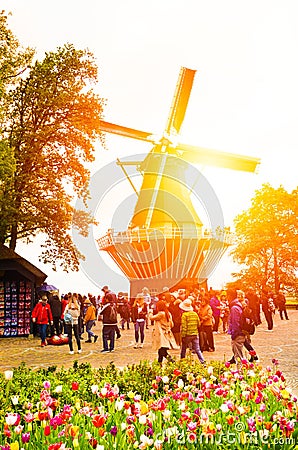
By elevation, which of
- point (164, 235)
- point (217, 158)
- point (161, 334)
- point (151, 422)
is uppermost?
point (217, 158)

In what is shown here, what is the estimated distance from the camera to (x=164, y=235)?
128 ft

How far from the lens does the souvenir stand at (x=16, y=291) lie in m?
25.0

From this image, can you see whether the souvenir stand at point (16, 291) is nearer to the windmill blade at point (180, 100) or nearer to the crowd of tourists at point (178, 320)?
the crowd of tourists at point (178, 320)

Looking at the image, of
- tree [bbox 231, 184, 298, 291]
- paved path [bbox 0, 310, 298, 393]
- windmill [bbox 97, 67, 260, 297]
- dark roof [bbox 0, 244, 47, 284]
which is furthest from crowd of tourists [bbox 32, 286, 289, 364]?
tree [bbox 231, 184, 298, 291]

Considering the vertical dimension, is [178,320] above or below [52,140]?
below

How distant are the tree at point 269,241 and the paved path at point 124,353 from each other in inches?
910

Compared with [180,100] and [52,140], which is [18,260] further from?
[180,100]

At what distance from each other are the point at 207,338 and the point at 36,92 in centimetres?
1636

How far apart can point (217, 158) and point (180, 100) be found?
5953 mm

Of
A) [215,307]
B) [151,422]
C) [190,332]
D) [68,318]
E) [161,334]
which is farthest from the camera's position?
[215,307]

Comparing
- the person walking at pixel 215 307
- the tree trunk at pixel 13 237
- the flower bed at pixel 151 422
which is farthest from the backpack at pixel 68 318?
the tree trunk at pixel 13 237

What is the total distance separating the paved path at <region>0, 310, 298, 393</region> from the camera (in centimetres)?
1455

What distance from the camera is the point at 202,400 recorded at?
6.05m

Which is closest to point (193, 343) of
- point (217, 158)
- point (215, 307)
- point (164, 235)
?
point (215, 307)
